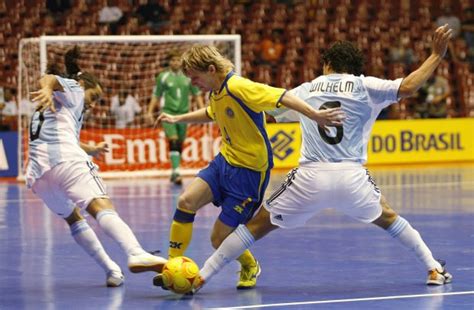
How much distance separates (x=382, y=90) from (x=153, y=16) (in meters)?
18.0

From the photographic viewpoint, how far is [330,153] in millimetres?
8523

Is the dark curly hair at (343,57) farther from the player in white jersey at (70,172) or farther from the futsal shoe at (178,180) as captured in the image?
the futsal shoe at (178,180)

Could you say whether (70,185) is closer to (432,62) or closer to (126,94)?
(432,62)

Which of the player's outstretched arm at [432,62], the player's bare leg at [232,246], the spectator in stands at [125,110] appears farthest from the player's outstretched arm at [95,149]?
the spectator in stands at [125,110]

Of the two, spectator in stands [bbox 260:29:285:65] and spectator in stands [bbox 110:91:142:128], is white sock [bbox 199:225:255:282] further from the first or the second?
spectator in stands [bbox 260:29:285:65]

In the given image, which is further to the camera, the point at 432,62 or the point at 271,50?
the point at 271,50

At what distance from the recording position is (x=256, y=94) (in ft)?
27.3

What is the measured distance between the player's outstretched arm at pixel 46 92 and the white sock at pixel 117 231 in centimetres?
88

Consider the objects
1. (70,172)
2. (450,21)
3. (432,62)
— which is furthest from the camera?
(450,21)

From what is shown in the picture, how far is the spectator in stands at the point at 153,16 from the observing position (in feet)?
85.4

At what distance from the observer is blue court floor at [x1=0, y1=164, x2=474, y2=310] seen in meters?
8.23

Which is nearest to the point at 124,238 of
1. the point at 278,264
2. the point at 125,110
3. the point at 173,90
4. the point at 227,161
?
the point at 227,161

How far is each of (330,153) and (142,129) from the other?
1366 cm

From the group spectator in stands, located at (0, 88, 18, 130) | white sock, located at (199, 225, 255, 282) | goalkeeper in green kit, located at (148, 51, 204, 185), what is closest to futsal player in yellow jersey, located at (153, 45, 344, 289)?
white sock, located at (199, 225, 255, 282)
